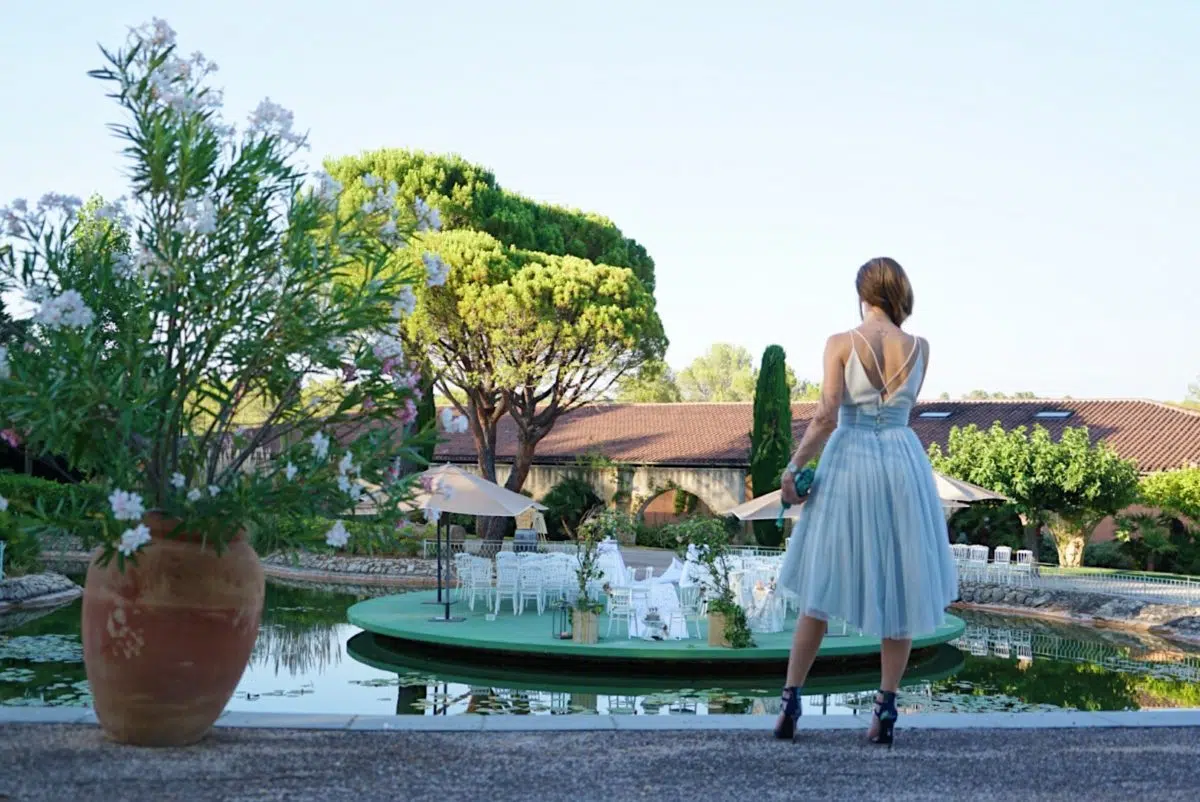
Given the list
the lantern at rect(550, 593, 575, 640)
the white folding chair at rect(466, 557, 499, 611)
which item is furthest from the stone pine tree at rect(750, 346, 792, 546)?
the white folding chair at rect(466, 557, 499, 611)

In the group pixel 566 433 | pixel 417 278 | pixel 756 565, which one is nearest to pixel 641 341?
pixel 566 433

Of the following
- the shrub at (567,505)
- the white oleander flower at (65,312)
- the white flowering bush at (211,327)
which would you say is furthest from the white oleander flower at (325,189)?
the shrub at (567,505)

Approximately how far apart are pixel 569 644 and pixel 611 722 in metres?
8.07

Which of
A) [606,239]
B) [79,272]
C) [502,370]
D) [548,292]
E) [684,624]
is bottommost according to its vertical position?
[684,624]

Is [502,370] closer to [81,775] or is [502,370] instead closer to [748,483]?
[748,483]

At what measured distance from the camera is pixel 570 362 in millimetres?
29312

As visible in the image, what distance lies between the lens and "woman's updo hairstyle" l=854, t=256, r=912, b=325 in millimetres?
4887

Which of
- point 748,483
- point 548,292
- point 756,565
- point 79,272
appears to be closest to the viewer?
point 79,272

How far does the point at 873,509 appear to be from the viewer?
4.73m

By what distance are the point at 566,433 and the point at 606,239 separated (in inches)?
279

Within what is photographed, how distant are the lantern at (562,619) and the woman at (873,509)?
29.8ft

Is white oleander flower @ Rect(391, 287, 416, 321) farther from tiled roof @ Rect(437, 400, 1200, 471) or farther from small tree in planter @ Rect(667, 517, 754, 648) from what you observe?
tiled roof @ Rect(437, 400, 1200, 471)

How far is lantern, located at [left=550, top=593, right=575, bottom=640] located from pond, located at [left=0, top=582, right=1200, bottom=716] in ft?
3.31

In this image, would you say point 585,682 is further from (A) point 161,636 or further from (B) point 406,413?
(A) point 161,636
